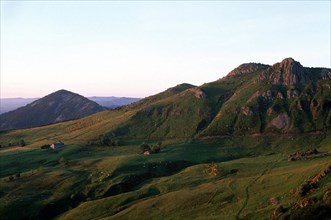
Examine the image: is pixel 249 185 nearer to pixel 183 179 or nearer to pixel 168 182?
pixel 183 179

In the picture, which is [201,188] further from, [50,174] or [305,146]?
A: [305,146]

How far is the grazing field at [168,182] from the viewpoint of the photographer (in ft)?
279

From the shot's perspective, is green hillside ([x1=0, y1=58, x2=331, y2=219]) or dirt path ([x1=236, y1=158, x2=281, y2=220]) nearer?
dirt path ([x1=236, y1=158, x2=281, y2=220])

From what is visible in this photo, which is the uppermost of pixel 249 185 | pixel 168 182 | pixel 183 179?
pixel 249 185

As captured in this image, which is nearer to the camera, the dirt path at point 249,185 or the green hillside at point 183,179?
the dirt path at point 249,185

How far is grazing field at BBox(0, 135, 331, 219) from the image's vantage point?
84938 millimetres

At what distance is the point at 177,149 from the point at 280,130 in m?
55.1

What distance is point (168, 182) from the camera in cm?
12162

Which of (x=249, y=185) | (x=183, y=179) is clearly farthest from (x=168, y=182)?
(x=249, y=185)

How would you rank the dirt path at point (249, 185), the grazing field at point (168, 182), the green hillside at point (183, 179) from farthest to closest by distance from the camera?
the grazing field at point (168, 182) → the green hillside at point (183, 179) → the dirt path at point (249, 185)

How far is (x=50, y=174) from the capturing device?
143000mm

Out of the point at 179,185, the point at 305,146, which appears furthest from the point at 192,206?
the point at 305,146

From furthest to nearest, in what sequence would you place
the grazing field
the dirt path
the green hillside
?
1. the grazing field
2. the green hillside
3. the dirt path

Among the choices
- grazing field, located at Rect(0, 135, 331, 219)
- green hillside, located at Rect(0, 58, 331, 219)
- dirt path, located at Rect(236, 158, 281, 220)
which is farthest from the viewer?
grazing field, located at Rect(0, 135, 331, 219)
